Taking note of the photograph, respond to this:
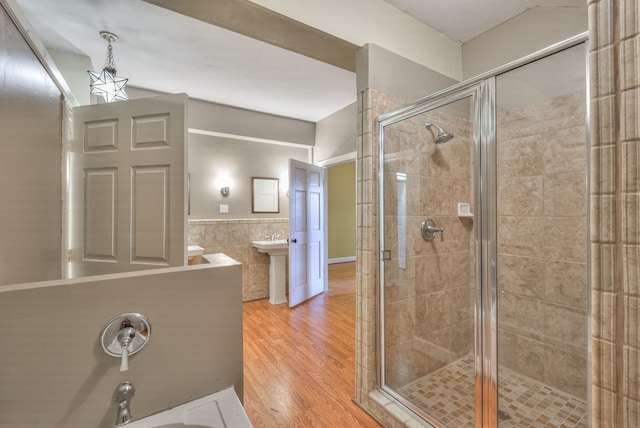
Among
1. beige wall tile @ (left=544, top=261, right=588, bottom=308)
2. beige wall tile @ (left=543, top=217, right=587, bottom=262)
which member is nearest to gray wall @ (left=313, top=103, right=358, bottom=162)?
beige wall tile @ (left=543, top=217, right=587, bottom=262)

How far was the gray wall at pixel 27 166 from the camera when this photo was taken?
98 centimetres

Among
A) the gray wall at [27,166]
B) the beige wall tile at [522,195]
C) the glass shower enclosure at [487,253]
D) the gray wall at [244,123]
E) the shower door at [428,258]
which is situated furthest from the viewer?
the gray wall at [244,123]

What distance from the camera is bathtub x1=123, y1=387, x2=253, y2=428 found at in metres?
0.96

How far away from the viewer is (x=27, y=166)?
113 cm

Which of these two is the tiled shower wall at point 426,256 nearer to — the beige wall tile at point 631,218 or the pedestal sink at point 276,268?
the beige wall tile at point 631,218

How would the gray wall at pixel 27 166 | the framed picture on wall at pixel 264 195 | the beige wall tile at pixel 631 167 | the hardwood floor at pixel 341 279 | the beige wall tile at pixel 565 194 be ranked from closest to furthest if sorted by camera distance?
the beige wall tile at pixel 631 167, the gray wall at pixel 27 166, the beige wall tile at pixel 565 194, the framed picture on wall at pixel 264 195, the hardwood floor at pixel 341 279

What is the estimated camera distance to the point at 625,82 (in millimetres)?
646

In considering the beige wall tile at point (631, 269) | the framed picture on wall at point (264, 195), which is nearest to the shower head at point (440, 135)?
the beige wall tile at point (631, 269)

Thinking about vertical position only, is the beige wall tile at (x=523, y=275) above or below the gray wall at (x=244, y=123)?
below

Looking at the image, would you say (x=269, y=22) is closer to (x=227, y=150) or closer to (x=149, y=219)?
(x=149, y=219)

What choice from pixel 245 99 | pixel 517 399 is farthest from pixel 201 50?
pixel 517 399

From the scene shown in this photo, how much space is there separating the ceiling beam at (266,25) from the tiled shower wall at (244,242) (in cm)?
254

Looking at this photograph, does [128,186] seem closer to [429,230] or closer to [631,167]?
[429,230]

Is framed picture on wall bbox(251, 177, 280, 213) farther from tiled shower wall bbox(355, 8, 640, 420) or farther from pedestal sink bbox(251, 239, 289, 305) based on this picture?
tiled shower wall bbox(355, 8, 640, 420)
